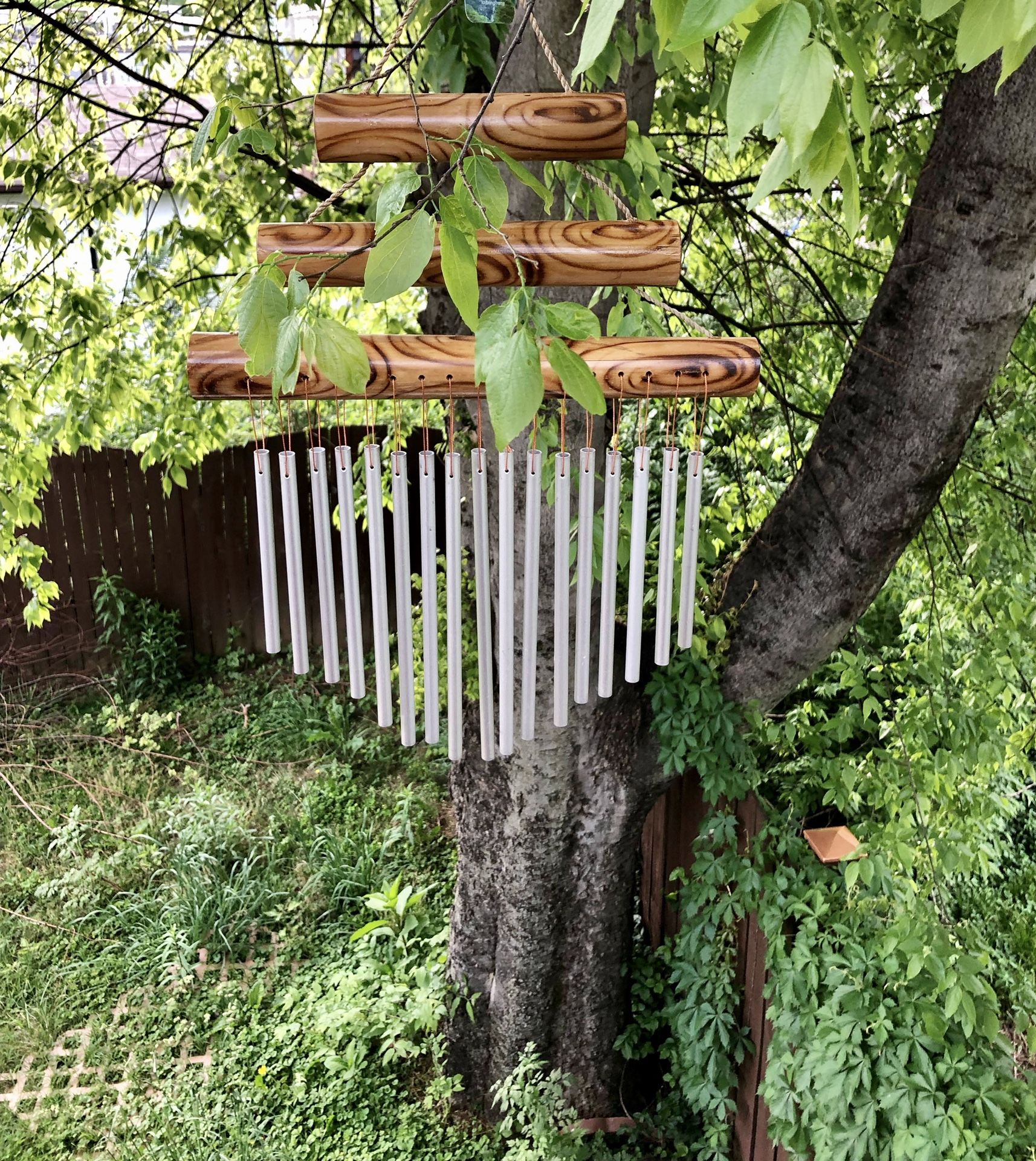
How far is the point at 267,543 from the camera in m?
1.80

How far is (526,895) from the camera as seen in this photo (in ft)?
11.0

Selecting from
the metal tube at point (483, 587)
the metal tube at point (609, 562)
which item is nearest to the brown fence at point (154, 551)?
the metal tube at point (483, 587)

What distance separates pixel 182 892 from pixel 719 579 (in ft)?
10.4

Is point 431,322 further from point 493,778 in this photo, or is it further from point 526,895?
point 526,895

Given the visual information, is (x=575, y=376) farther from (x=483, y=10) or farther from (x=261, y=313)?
(x=483, y=10)

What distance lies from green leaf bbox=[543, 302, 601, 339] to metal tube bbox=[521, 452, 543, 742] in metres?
0.43

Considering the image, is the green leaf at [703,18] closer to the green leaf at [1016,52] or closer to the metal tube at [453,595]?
the green leaf at [1016,52]

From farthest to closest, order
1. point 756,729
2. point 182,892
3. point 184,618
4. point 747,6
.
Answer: point 184,618
point 182,892
point 756,729
point 747,6

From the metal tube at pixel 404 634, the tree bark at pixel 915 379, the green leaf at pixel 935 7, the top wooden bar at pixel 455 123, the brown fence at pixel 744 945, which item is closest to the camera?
the green leaf at pixel 935 7

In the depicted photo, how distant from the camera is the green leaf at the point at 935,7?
34.4 inches

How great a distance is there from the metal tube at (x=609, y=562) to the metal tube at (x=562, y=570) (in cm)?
7

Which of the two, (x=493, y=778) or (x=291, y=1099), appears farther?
(x=291, y=1099)

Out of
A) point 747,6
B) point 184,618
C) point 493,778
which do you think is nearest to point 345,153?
point 747,6

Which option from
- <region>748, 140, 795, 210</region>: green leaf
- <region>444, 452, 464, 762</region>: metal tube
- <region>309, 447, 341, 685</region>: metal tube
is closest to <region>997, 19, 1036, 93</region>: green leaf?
<region>748, 140, 795, 210</region>: green leaf
